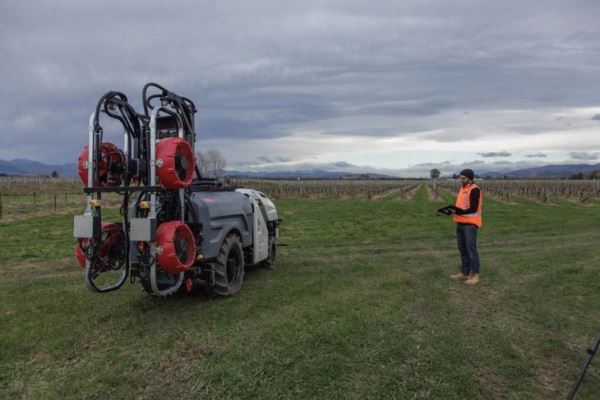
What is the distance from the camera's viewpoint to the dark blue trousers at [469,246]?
855cm

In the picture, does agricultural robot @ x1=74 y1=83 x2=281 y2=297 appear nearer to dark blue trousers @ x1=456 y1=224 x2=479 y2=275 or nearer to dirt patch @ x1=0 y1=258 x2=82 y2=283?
dirt patch @ x1=0 y1=258 x2=82 y2=283

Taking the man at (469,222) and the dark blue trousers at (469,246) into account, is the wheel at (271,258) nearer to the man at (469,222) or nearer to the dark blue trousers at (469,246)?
the man at (469,222)

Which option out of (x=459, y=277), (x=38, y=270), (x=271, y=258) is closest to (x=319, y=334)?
(x=459, y=277)

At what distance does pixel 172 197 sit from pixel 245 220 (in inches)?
83.3

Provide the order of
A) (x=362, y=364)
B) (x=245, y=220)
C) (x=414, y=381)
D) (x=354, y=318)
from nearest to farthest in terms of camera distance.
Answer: (x=414, y=381)
(x=362, y=364)
(x=354, y=318)
(x=245, y=220)

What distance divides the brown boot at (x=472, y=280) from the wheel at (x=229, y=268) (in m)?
4.01

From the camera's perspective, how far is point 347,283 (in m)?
8.40

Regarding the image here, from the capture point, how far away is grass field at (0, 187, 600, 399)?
448 cm

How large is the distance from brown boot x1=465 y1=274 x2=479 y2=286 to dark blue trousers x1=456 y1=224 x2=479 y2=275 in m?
0.07

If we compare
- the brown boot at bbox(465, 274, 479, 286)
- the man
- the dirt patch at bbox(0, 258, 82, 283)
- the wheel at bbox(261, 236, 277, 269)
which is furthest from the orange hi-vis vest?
the dirt patch at bbox(0, 258, 82, 283)

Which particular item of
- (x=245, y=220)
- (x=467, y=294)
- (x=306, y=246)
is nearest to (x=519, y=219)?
(x=306, y=246)

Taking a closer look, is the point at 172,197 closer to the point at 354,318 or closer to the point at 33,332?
the point at 33,332

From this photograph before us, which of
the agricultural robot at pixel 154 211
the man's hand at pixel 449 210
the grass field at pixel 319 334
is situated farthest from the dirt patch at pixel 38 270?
the man's hand at pixel 449 210

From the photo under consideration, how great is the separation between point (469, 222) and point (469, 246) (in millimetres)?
442
